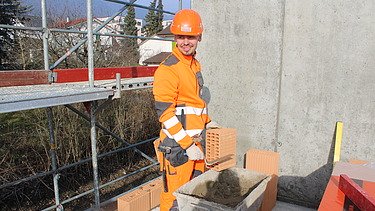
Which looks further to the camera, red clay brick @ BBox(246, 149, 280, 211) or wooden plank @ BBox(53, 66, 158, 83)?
wooden plank @ BBox(53, 66, 158, 83)

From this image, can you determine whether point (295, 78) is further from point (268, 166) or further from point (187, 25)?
point (187, 25)

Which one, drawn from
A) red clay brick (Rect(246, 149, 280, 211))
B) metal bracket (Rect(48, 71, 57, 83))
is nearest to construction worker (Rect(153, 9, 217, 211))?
red clay brick (Rect(246, 149, 280, 211))

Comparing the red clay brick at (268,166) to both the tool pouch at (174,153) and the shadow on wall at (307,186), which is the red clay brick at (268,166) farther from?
the tool pouch at (174,153)

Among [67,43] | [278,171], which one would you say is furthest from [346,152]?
[67,43]

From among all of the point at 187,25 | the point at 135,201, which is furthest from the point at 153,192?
the point at 187,25

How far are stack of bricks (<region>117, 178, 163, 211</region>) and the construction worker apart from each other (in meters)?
0.74

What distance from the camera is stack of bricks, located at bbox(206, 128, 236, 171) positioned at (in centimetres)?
299

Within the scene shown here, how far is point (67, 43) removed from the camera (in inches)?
376

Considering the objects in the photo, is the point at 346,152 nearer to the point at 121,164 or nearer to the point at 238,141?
the point at 238,141

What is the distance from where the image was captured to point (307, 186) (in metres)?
3.85

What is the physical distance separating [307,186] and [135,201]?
212 centimetres

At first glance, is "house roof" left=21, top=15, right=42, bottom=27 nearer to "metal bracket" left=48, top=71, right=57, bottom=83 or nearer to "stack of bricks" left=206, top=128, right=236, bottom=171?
"metal bracket" left=48, top=71, right=57, bottom=83

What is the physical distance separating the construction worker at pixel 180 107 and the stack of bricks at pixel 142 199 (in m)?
0.74

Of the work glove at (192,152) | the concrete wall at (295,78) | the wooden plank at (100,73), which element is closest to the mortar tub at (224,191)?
the work glove at (192,152)
